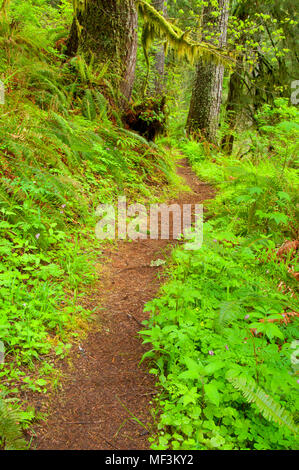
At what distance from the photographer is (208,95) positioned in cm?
977

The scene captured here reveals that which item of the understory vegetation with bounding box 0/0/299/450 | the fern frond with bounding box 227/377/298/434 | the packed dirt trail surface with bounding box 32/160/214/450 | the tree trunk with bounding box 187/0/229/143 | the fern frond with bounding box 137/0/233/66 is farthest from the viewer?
the tree trunk with bounding box 187/0/229/143

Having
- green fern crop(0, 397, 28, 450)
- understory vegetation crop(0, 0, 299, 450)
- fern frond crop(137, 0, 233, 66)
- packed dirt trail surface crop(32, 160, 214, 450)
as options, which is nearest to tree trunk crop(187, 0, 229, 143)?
understory vegetation crop(0, 0, 299, 450)

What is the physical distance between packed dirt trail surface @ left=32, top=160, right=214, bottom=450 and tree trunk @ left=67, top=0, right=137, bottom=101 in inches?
207

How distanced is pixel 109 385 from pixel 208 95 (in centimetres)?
953

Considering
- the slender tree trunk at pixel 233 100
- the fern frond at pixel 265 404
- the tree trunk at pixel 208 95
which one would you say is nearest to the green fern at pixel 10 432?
the fern frond at pixel 265 404

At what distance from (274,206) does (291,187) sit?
1.69 feet

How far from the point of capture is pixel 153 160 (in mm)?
6891

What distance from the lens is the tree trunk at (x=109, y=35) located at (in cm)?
646

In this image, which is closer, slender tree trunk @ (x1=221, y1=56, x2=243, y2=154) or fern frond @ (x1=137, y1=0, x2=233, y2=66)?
fern frond @ (x1=137, y1=0, x2=233, y2=66)

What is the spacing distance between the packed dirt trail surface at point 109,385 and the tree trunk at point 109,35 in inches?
207

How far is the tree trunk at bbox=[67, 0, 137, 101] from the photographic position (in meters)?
6.46

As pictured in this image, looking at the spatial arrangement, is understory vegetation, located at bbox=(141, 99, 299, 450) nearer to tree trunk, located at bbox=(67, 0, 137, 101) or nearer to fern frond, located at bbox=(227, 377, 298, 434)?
fern frond, located at bbox=(227, 377, 298, 434)

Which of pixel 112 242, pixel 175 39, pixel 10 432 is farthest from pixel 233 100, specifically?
pixel 10 432
